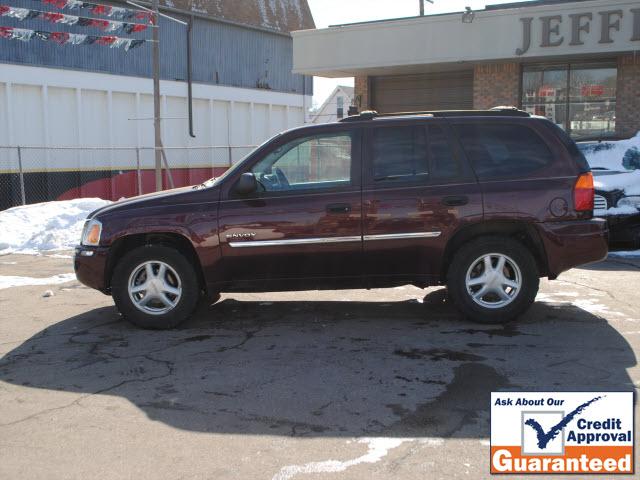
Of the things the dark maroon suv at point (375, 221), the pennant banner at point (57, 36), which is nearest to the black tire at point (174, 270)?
the dark maroon suv at point (375, 221)

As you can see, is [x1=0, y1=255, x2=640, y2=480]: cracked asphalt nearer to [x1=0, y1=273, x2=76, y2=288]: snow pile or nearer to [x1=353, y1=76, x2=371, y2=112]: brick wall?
[x1=0, y1=273, x2=76, y2=288]: snow pile

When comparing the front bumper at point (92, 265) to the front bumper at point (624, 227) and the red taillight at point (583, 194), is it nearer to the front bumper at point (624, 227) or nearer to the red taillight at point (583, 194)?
the red taillight at point (583, 194)

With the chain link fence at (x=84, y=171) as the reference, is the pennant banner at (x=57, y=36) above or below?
above

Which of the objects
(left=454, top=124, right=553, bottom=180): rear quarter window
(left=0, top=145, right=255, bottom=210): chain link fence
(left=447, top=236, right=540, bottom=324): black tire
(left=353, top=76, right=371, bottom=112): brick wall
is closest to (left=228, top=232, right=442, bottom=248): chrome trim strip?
(left=447, top=236, right=540, bottom=324): black tire

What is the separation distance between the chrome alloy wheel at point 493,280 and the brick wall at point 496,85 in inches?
501

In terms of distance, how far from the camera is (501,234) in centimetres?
638

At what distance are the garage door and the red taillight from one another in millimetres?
13771

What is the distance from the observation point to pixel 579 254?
20.5ft

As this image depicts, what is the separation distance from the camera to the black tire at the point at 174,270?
637 centimetres

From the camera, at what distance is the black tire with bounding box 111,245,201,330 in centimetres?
637

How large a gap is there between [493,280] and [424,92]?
14852 millimetres

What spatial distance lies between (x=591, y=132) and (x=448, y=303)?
11.9 m

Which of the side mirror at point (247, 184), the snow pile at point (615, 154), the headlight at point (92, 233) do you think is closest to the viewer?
the side mirror at point (247, 184)

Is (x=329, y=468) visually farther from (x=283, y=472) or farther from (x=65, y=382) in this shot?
(x=65, y=382)
